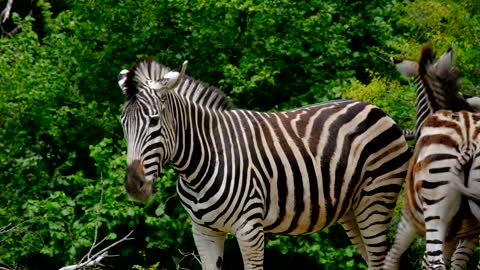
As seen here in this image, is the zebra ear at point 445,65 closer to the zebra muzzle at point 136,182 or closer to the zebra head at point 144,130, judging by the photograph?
the zebra head at point 144,130

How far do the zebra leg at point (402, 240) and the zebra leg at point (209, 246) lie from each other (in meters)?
1.32

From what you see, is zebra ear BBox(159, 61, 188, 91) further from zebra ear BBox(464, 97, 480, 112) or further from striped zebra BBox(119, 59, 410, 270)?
zebra ear BBox(464, 97, 480, 112)

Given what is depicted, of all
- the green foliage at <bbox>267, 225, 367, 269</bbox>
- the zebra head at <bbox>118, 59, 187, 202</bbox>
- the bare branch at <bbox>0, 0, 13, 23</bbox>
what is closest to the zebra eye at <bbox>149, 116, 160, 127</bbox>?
the zebra head at <bbox>118, 59, 187, 202</bbox>

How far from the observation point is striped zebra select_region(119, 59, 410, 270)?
7430 mm

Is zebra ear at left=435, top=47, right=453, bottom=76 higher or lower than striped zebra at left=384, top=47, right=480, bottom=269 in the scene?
higher

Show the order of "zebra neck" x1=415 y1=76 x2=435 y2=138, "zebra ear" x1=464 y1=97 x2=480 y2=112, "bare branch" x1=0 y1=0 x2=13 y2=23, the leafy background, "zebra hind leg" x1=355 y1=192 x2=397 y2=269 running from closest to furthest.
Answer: "zebra ear" x1=464 y1=97 x2=480 y2=112 < "zebra neck" x1=415 y1=76 x2=435 y2=138 < "zebra hind leg" x1=355 y1=192 x2=397 y2=269 < the leafy background < "bare branch" x1=0 y1=0 x2=13 y2=23

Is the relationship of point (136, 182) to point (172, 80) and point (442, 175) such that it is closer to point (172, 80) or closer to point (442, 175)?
point (172, 80)

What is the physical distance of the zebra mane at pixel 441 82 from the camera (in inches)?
302

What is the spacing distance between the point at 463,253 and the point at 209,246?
1.98 m

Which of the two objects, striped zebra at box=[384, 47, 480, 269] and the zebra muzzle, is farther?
the zebra muzzle

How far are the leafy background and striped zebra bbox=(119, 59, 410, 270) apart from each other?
2.40 meters

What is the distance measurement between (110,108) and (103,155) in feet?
3.37

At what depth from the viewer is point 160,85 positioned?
747 cm

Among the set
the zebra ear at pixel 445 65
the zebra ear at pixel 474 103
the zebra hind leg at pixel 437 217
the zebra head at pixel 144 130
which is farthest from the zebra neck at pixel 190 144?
the zebra ear at pixel 474 103
